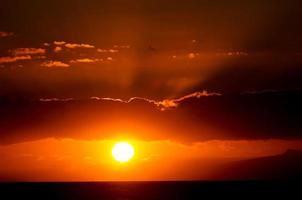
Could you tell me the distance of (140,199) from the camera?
267 ft

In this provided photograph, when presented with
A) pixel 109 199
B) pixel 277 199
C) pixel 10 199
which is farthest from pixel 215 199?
pixel 10 199

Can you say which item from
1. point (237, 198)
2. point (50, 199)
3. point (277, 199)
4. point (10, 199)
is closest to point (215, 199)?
point (237, 198)

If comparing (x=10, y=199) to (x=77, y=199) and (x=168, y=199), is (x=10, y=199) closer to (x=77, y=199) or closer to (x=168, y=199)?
(x=77, y=199)

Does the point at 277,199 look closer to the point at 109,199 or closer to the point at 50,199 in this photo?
the point at 109,199

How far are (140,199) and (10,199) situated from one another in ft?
60.5

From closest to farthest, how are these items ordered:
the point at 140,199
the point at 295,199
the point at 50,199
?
1. the point at 295,199
2. the point at 50,199
3. the point at 140,199

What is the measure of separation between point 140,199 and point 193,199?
753 cm

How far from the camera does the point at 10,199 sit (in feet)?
235

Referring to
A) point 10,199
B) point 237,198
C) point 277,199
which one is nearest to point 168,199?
point 237,198

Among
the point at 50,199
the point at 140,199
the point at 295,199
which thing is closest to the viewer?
the point at 295,199

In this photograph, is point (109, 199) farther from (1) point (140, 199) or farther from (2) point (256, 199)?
(2) point (256, 199)

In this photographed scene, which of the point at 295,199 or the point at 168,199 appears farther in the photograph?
the point at 168,199

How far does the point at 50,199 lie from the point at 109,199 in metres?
7.72

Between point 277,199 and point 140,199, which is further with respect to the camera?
point 140,199
